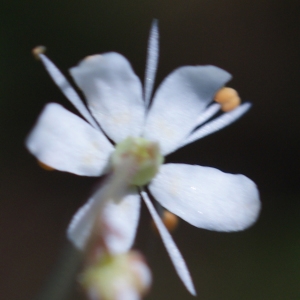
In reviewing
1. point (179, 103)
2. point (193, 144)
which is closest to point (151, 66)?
point (179, 103)

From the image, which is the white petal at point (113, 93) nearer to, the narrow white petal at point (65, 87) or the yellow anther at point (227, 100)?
the narrow white petal at point (65, 87)

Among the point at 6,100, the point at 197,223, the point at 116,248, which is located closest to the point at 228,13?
the point at 6,100

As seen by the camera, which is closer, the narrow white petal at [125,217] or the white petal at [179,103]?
the narrow white petal at [125,217]

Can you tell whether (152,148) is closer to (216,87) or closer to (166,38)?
(216,87)

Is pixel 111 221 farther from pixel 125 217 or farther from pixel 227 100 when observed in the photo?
pixel 227 100

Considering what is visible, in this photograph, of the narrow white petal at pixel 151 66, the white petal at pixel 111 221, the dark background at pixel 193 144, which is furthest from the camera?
the dark background at pixel 193 144

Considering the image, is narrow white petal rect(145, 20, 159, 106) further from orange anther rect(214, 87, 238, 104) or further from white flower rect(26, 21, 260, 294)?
orange anther rect(214, 87, 238, 104)

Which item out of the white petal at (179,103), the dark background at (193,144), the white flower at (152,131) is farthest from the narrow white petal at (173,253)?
the dark background at (193,144)
